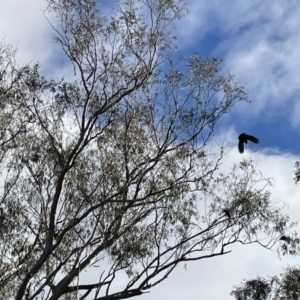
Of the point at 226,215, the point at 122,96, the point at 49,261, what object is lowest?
the point at 49,261

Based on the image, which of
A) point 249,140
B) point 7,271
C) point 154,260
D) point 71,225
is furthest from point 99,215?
point 249,140

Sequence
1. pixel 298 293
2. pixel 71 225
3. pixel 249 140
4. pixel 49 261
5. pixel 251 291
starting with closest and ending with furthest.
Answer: pixel 249 140 < pixel 71 225 < pixel 49 261 < pixel 298 293 < pixel 251 291

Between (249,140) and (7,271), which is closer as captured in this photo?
(249,140)

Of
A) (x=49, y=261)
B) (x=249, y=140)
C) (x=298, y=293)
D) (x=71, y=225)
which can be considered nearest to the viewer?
(x=249, y=140)

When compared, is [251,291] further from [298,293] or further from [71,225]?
[71,225]

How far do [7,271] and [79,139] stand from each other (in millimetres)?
3025

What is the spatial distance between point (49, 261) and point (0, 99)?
137 inches

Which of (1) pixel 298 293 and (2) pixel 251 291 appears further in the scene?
(2) pixel 251 291

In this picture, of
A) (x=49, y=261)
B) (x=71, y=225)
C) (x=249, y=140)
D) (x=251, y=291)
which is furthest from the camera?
(x=251, y=291)

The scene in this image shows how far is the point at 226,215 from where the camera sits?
1276 centimetres

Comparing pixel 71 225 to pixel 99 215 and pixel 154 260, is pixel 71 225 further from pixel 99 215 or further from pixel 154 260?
pixel 154 260

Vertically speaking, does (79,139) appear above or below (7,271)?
above

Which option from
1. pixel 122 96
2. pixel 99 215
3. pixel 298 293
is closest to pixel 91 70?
pixel 122 96

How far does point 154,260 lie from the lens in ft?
38.4
